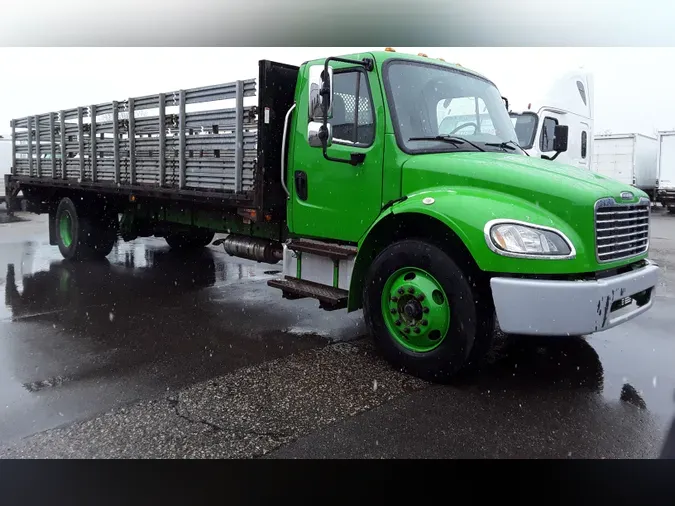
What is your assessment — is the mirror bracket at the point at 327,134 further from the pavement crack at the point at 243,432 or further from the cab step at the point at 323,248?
the pavement crack at the point at 243,432

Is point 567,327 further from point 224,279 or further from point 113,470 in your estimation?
point 224,279

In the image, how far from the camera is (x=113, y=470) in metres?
2.56

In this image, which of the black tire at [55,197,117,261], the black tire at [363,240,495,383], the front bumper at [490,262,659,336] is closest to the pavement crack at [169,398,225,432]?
the black tire at [363,240,495,383]

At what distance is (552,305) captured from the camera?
373cm

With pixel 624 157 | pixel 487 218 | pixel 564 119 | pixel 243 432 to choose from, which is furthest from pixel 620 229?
pixel 624 157

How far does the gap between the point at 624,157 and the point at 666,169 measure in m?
1.65

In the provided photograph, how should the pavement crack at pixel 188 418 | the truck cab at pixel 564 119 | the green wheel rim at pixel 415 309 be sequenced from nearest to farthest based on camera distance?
1. the pavement crack at pixel 188 418
2. the green wheel rim at pixel 415 309
3. the truck cab at pixel 564 119

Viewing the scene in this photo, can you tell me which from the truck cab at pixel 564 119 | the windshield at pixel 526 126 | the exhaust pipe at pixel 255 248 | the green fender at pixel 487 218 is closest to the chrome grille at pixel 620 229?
the green fender at pixel 487 218

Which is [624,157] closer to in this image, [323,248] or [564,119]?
[564,119]

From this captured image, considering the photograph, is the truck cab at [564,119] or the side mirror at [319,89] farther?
the truck cab at [564,119]

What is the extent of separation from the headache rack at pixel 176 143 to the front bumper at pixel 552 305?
8.94 ft

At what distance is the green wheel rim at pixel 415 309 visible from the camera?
4.19m

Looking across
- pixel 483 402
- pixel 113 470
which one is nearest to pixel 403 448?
pixel 483 402

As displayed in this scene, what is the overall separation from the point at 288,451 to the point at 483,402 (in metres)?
1.46
